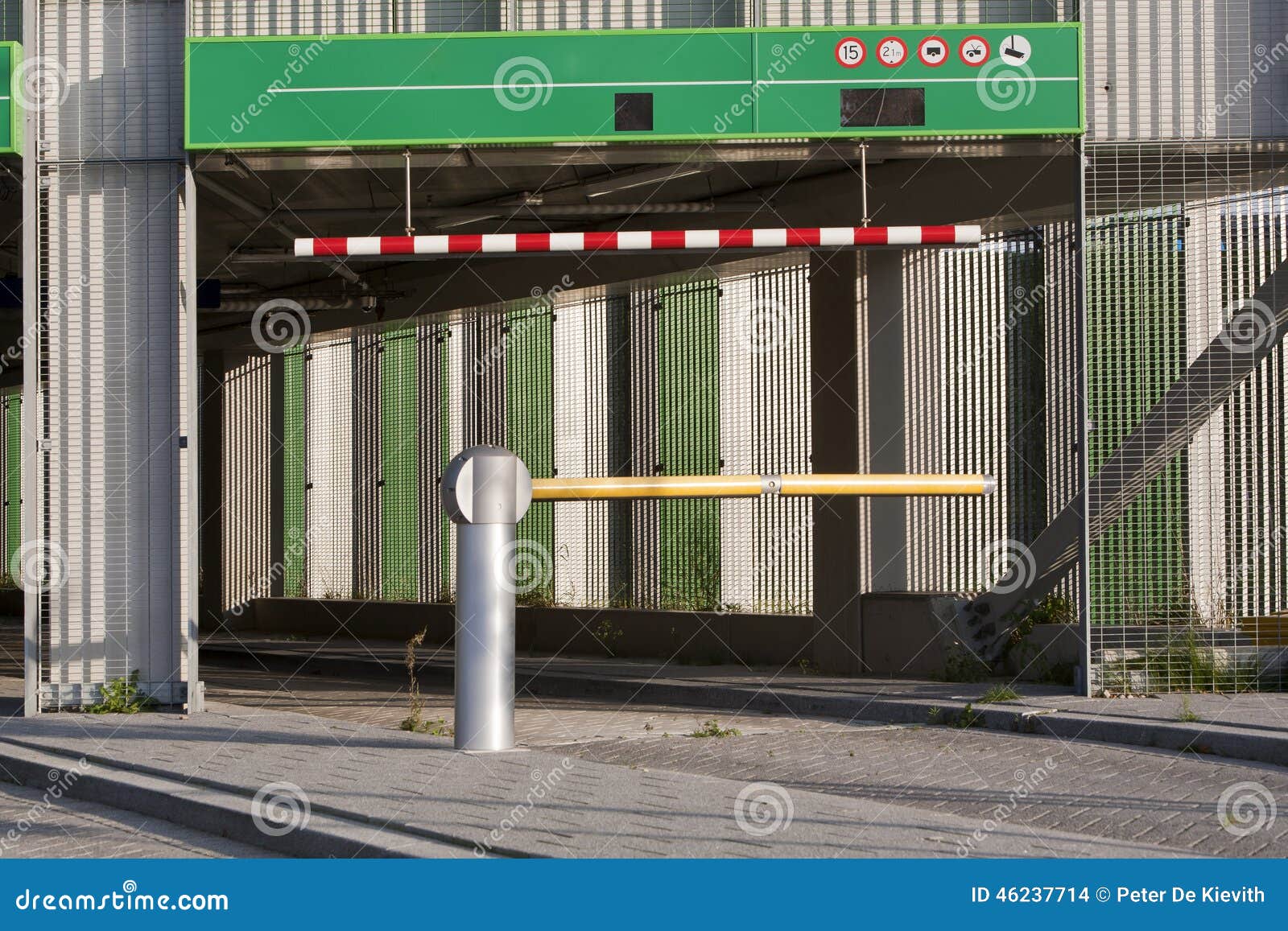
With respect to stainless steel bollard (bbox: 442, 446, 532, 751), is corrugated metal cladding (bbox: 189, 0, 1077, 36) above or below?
above

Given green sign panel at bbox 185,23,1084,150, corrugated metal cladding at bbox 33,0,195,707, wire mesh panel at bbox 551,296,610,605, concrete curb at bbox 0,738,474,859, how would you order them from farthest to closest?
wire mesh panel at bbox 551,296,610,605 < corrugated metal cladding at bbox 33,0,195,707 < green sign panel at bbox 185,23,1084,150 < concrete curb at bbox 0,738,474,859

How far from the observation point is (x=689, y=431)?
18.4 metres

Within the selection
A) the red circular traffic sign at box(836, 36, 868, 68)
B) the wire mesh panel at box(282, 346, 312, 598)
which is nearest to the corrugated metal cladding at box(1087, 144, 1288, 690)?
the red circular traffic sign at box(836, 36, 868, 68)

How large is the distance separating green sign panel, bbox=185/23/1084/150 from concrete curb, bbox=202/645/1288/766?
14.2 feet

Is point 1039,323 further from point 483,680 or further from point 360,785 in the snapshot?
point 360,785

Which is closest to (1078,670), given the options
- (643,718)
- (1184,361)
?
(1184,361)

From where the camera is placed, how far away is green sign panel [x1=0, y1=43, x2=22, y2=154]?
11.0 metres

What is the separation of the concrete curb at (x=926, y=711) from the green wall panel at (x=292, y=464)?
800cm

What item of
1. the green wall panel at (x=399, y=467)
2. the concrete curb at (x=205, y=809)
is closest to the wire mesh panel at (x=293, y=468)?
the green wall panel at (x=399, y=467)

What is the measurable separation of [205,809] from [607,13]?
7.12 meters

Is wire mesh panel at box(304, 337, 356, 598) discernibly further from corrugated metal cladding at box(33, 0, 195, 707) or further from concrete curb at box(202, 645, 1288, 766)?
corrugated metal cladding at box(33, 0, 195, 707)

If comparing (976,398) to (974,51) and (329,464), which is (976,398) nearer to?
(974,51)

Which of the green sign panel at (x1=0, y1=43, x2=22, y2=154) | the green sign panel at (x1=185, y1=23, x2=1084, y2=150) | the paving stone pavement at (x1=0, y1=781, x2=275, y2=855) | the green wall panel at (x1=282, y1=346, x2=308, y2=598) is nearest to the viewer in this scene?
the paving stone pavement at (x1=0, y1=781, x2=275, y2=855)

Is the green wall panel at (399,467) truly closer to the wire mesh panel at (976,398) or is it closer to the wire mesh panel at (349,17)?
the wire mesh panel at (976,398)
